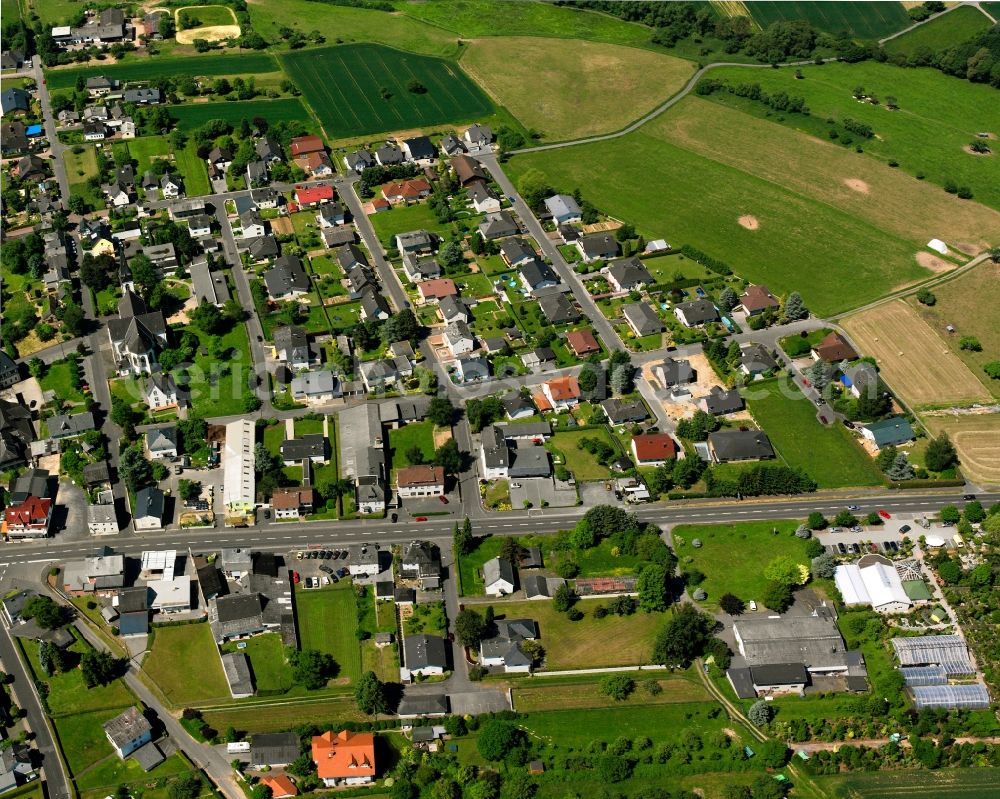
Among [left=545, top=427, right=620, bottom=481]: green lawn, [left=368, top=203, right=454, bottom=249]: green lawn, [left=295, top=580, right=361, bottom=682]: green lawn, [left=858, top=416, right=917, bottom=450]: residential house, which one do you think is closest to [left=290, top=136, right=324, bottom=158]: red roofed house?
[left=368, top=203, right=454, bottom=249]: green lawn

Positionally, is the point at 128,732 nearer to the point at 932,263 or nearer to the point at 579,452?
the point at 579,452

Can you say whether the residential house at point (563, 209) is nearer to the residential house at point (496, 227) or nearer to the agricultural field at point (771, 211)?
the agricultural field at point (771, 211)

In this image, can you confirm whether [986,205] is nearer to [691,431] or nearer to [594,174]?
[594,174]

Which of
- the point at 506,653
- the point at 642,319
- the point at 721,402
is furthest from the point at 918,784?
the point at 642,319

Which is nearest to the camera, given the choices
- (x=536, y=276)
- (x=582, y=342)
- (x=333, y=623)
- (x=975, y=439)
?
(x=333, y=623)

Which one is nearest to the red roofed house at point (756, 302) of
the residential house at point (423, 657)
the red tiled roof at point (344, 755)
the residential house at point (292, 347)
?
the residential house at point (292, 347)

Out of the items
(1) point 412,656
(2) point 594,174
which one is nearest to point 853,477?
(1) point 412,656

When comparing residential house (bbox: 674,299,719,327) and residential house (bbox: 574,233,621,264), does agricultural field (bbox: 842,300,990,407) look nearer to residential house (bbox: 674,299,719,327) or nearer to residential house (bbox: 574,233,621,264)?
residential house (bbox: 674,299,719,327)
